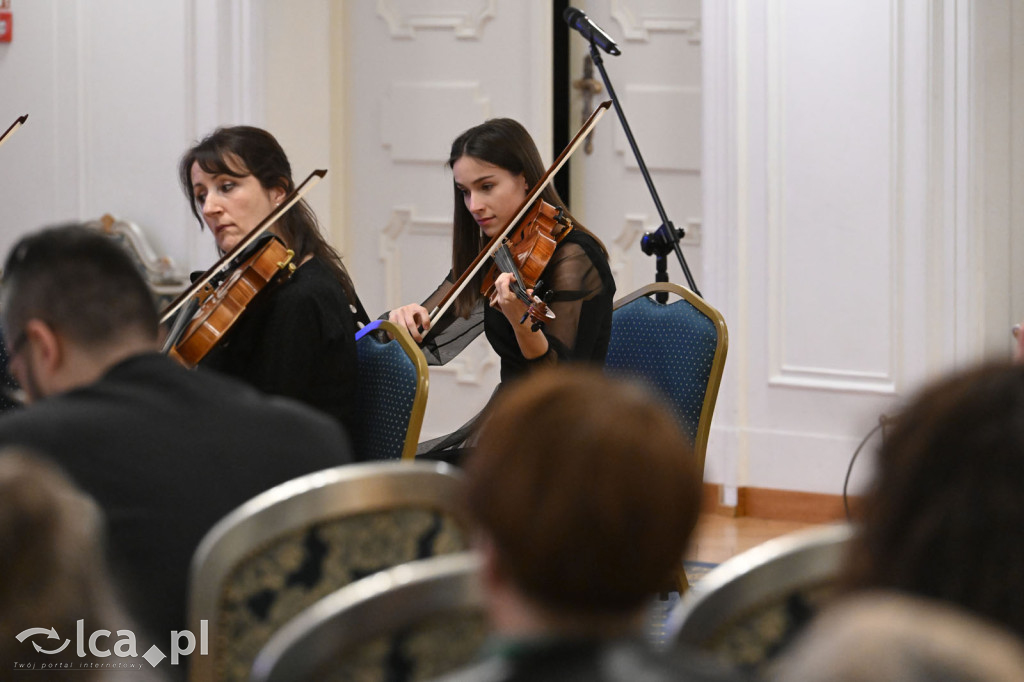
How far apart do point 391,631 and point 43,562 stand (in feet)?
1.12

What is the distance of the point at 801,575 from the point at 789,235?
126 inches

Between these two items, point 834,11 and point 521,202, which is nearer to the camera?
point 521,202

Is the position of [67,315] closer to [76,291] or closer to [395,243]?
[76,291]

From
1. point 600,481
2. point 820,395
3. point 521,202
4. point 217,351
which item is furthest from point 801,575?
point 820,395

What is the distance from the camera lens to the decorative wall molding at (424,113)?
4.79m

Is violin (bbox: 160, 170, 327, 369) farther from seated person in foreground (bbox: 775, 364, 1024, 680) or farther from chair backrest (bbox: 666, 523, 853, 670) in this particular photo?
seated person in foreground (bbox: 775, 364, 1024, 680)

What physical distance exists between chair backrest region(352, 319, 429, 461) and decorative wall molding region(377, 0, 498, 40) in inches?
98.2

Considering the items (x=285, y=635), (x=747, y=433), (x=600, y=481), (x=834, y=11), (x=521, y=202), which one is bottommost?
(x=747, y=433)

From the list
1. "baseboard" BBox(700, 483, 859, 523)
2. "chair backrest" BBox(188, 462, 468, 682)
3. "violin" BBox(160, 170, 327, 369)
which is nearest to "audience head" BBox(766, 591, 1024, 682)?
"chair backrest" BBox(188, 462, 468, 682)

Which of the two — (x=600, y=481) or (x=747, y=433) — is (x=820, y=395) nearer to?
(x=747, y=433)

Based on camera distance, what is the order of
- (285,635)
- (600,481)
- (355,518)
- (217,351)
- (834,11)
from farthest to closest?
1. (834,11)
2. (217,351)
3. (355,518)
4. (285,635)
5. (600,481)

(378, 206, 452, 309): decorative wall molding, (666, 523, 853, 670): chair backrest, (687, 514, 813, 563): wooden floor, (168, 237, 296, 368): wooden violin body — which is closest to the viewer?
(666, 523, 853, 670): chair backrest

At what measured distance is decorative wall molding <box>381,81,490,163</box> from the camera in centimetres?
479

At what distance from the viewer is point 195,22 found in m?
4.73
